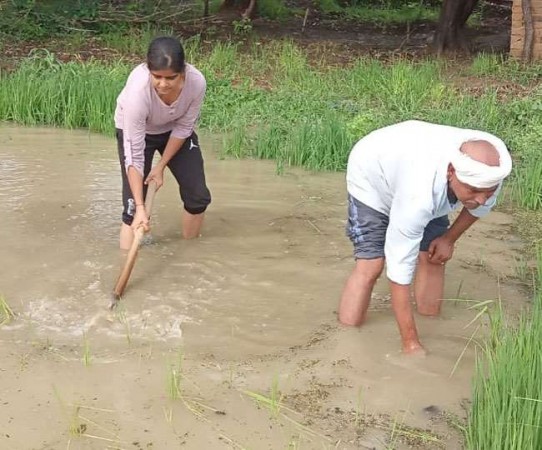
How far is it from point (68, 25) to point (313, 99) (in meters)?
5.05

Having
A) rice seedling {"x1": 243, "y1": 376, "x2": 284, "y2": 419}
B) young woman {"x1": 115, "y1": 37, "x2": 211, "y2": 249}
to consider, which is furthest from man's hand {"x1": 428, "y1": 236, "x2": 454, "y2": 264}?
young woman {"x1": 115, "y1": 37, "x2": 211, "y2": 249}

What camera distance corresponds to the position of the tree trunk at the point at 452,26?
36.5 feet

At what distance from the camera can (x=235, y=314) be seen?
3.86 metres

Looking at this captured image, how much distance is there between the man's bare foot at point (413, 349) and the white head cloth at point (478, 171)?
2.73ft

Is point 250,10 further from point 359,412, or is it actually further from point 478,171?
point 359,412

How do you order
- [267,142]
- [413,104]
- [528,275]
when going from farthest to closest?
[413,104] → [267,142] → [528,275]

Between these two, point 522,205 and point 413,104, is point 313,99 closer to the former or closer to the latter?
point 413,104

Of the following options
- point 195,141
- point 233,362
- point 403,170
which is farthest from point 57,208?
point 403,170

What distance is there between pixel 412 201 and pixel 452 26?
29.0ft

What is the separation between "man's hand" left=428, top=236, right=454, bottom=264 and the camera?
363 cm

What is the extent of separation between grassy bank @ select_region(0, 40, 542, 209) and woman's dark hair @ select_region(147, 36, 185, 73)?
288 cm

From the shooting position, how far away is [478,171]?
2.84m

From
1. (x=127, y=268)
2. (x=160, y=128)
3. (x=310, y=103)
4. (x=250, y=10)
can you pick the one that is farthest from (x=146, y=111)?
(x=250, y=10)

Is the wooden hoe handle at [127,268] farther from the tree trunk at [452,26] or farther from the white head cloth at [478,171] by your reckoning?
the tree trunk at [452,26]
